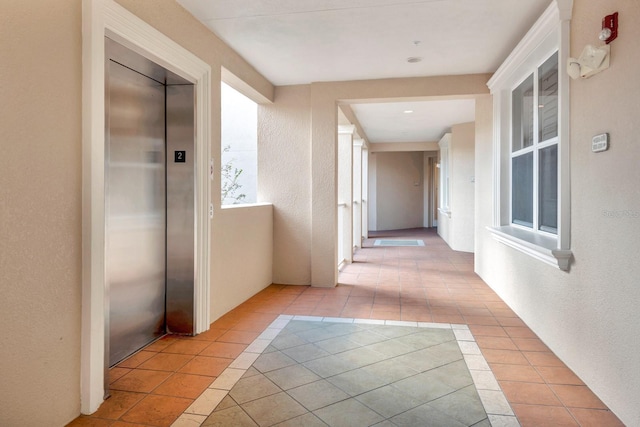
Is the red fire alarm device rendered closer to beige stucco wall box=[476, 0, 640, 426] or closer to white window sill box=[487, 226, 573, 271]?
beige stucco wall box=[476, 0, 640, 426]

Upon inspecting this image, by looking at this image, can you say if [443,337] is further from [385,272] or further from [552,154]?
[385,272]

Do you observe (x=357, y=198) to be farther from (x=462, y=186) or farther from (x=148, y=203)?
(x=148, y=203)

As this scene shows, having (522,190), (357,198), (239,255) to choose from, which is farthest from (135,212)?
(357,198)

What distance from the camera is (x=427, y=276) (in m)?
5.56

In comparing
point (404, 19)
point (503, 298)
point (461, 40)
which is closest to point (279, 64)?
point (404, 19)

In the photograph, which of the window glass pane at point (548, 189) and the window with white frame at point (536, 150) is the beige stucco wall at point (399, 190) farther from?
the window glass pane at point (548, 189)

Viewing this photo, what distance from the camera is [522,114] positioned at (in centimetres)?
409

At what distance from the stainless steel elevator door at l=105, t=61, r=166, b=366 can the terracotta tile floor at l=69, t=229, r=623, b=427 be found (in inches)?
8.7

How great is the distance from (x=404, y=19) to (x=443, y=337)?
8.08 ft

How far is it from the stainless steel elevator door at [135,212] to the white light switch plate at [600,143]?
277 centimetres

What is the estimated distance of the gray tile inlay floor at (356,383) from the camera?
202cm

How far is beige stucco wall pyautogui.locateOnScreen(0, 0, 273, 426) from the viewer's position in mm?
1619

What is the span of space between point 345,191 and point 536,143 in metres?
3.86

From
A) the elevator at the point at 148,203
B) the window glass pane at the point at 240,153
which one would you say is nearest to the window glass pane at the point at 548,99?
the elevator at the point at 148,203
